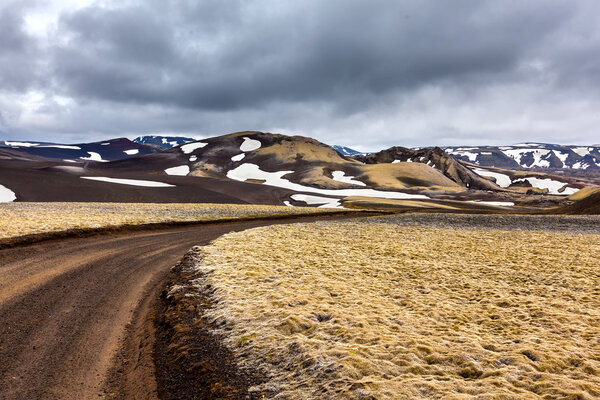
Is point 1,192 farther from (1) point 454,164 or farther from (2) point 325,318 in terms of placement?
(1) point 454,164

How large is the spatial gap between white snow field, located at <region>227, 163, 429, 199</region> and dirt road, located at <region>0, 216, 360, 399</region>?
83.2 meters

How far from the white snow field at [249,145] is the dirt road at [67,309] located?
16712cm

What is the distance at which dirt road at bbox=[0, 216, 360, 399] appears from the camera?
651 cm

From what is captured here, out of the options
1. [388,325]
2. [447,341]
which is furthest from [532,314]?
[388,325]

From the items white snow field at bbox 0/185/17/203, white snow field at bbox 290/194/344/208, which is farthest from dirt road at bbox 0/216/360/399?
white snow field at bbox 290/194/344/208

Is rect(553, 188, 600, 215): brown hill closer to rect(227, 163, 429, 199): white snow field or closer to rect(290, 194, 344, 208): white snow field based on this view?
rect(227, 163, 429, 199): white snow field

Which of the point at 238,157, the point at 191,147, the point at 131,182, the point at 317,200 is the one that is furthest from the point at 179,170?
the point at 317,200

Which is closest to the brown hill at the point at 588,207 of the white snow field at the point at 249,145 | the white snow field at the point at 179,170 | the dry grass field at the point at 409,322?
the dry grass field at the point at 409,322

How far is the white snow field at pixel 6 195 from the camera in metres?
52.1

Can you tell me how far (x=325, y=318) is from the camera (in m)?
8.88

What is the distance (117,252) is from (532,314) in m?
19.0

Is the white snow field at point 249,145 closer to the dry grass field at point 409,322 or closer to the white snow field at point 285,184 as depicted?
the white snow field at point 285,184

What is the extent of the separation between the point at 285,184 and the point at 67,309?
368 feet

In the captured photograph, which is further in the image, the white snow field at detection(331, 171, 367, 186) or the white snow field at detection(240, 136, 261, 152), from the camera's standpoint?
the white snow field at detection(240, 136, 261, 152)
